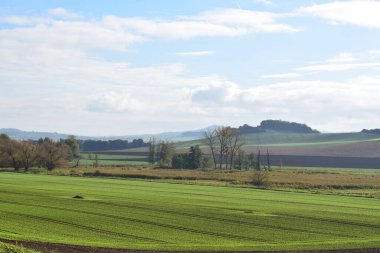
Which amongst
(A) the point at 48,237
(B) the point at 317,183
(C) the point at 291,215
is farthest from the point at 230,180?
(A) the point at 48,237

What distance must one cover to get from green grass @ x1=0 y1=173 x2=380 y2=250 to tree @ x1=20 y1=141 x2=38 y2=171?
88.0 meters

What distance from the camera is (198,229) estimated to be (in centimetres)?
4706

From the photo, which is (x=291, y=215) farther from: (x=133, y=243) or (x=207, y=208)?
(x=133, y=243)

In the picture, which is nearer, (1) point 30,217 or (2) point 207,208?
→ (1) point 30,217

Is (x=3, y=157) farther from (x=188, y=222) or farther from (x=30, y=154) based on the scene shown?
(x=188, y=222)

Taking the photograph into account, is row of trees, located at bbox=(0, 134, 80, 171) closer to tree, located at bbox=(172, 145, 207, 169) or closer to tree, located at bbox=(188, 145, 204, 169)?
tree, located at bbox=(172, 145, 207, 169)

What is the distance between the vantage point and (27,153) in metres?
163

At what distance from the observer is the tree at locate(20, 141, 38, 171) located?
162250 millimetres

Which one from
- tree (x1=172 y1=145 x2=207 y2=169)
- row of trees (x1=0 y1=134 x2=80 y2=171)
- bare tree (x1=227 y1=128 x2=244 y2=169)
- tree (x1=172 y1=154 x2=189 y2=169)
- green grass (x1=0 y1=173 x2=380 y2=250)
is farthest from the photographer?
bare tree (x1=227 y1=128 x2=244 y2=169)

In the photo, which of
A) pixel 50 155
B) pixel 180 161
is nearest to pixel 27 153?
pixel 50 155

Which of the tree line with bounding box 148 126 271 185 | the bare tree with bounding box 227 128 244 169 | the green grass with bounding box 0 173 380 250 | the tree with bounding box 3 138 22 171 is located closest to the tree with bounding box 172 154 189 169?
the tree line with bounding box 148 126 271 185

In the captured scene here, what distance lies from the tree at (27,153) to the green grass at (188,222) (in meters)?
88.0

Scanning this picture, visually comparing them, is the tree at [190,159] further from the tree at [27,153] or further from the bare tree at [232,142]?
the tree at [27,153]

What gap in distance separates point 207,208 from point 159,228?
17321 mm
